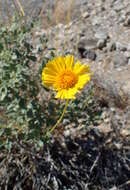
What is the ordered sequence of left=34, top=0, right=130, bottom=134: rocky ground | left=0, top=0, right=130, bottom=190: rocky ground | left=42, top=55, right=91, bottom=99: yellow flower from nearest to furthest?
1. left=42, top=55, right=91, bottom=99: yellow flower
2. left=0, top=0, right=130, bottom=190: rocky ground
3. left=34, top=0, right=130, bottom=134: rocky ground

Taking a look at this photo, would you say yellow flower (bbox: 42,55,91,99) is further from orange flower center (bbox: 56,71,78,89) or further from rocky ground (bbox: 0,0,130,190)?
rocky ground (bbox: 0,0,130,190)

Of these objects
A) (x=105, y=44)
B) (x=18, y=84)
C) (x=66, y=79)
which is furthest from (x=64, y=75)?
(x=105, y=44)

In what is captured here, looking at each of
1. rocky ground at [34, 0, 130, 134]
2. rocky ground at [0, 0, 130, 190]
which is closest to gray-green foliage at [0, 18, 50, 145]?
rocky ground at [0, 0, 130, 190]

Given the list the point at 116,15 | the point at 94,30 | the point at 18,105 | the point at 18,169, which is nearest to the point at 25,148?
the point at 18,169

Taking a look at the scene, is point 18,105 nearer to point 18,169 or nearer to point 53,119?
point 53,119

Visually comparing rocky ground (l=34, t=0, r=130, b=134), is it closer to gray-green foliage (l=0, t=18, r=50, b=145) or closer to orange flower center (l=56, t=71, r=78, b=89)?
gray-green foliage (l=0, t=18, r=50, b=145)

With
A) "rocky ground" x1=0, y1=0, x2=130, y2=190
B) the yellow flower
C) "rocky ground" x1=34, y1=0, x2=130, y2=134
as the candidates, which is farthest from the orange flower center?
"rocky ground" x1=34, y1=0, x2=130, y2=134

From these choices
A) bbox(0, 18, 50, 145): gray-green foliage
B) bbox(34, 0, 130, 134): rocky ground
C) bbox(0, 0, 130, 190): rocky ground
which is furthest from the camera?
bbox(34, 0, 130, 134): rocky ground

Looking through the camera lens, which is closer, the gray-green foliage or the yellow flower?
the yellow flower
